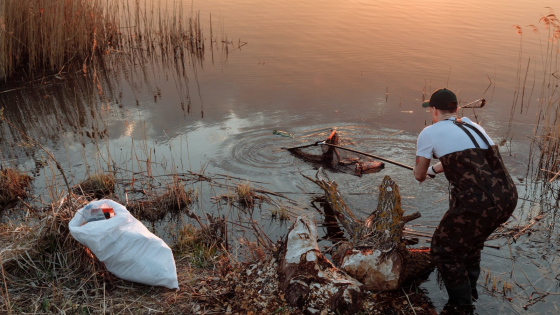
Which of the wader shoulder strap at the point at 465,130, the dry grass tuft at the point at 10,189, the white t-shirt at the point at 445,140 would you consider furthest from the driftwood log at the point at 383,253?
the dry grass tuft at the point at 10,189

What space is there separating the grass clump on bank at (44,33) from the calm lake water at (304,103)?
55 cm

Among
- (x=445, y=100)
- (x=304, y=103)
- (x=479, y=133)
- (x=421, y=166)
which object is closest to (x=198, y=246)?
(x=421, y=166)

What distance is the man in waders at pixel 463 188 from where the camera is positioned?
350 cm

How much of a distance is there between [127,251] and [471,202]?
110 inches

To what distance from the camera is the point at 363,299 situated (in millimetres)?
3793

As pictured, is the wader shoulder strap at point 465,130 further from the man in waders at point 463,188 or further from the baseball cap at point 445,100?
the baseball cap at point 445,100

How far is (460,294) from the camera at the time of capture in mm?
3807

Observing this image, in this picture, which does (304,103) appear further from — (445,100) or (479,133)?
(479,133)

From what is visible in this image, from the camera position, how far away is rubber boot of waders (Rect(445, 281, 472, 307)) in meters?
3.78

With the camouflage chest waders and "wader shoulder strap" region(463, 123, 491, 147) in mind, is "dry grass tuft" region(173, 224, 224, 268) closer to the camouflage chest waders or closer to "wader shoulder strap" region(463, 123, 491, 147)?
the camouflage chest waders

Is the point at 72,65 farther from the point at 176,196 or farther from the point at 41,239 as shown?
A: the point at 41,239

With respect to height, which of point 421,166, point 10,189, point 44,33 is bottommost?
point 10,189

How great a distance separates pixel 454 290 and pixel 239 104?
637 cm

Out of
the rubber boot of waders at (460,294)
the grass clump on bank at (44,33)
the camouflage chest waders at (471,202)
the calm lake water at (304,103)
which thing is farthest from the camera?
the grass clump on bank at (44,33)
